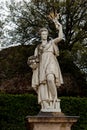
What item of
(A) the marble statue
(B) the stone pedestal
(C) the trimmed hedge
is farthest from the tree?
(B) the stone pedestal

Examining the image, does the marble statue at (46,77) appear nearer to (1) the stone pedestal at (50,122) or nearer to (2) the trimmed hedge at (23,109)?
(1) the stone pedestal at (50,122)

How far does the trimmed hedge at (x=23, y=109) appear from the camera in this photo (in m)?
17.1

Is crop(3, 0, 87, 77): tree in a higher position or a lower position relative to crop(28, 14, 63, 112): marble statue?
higher

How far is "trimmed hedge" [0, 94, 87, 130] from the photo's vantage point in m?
17.1

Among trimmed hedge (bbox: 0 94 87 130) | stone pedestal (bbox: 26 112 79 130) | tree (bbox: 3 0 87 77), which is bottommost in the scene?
stone pedestal (bbox: 26 112 79 130)

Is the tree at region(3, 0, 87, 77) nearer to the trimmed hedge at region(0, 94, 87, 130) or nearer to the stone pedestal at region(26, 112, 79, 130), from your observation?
the trimmed hedge at region(0, 94, 87, 130)

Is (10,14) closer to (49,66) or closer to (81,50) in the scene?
(81,50)

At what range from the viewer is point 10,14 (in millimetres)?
25438

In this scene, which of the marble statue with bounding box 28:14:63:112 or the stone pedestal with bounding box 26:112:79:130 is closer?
the stone pedestal with bounding box 26:112:79:130

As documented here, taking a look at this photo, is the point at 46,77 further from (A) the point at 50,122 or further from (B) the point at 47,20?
(B) the point at 47,20

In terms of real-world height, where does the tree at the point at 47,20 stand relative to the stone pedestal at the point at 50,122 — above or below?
above

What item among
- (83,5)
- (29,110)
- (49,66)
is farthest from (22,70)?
(49,66)

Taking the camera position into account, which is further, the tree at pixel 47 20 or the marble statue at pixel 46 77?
the tree at pixel 47 20

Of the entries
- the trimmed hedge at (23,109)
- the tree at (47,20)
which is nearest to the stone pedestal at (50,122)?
the trimmed hedge at (23,109)
